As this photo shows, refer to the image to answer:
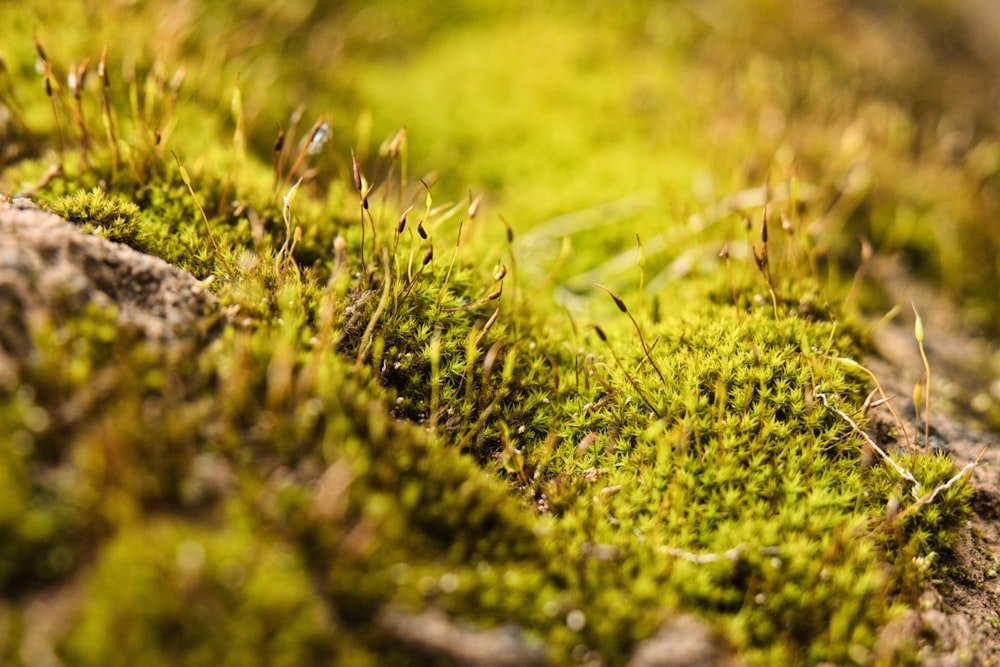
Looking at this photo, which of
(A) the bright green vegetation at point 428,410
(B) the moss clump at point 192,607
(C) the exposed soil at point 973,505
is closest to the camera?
(B) the moss clump at point 192,607

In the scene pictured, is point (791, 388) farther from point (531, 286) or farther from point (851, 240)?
point (851, 240)

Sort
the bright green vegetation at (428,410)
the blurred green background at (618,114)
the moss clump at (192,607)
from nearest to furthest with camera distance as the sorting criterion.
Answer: the moss clump at (192,607)
the bright green vegetation at (428,410)
the blurred green background at (618,114)

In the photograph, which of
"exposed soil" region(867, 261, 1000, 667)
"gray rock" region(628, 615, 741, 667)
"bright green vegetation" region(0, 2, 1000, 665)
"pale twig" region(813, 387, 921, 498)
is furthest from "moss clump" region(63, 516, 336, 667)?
"pale twig" region(813, 387, 921, 498)

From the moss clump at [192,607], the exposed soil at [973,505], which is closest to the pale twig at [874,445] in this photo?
the exposed soil at [973,505]

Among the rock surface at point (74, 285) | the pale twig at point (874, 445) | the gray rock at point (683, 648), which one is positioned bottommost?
the gray rock at point (683, 648)

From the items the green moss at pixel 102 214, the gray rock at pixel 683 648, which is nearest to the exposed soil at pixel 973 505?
the gray rock at pixel 683 648

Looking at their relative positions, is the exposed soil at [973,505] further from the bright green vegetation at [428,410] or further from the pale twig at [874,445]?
the pale twig at [874,445]

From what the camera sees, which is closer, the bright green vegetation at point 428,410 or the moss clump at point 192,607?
the moss clump at point 192,607

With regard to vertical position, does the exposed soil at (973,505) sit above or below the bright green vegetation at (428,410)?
below
